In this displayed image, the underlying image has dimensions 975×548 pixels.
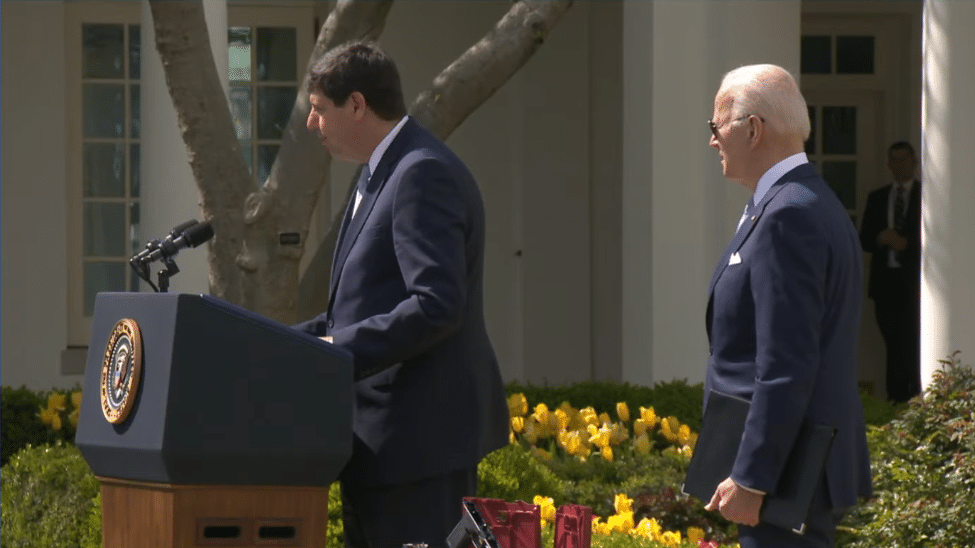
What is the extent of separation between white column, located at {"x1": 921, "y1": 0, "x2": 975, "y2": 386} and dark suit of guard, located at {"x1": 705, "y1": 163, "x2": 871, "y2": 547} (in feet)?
17.3

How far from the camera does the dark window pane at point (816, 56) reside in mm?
13617

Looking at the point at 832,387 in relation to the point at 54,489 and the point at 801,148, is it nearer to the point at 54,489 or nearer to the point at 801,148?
the point at 801,148

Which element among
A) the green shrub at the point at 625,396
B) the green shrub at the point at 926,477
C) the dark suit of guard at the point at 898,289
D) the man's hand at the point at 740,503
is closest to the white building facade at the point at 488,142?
the dark suit of guard at the point at 898,289

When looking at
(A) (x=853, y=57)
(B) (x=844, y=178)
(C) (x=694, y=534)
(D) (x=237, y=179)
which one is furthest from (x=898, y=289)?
(D) (x=237, y=179)

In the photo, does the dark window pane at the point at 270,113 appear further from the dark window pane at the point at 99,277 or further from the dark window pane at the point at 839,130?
the dark window pane at the point at 839,130

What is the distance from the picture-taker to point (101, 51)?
12852 millimetres

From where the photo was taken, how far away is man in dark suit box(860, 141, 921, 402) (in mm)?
12281

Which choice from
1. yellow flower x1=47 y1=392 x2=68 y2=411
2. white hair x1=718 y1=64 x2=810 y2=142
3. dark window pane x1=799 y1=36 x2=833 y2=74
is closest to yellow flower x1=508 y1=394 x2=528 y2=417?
yellow flower x1=47 y1=392 x2=68 y2=411

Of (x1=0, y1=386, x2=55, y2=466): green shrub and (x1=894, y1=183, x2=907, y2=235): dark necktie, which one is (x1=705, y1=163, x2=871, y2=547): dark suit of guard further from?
(x1=894, y1=183, x2=907, y2=235): dark necktie

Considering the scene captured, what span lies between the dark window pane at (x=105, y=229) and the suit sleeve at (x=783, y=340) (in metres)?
10.5

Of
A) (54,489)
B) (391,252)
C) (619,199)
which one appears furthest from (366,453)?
(619,199)

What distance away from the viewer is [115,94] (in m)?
12.9

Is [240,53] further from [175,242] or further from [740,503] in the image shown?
[740,503]

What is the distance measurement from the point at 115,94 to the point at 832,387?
34.9ft
